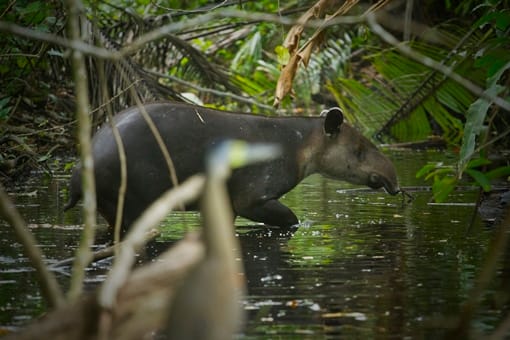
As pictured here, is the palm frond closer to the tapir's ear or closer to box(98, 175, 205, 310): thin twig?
the tapir's ear

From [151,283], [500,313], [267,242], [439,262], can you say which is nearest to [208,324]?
[151,283]

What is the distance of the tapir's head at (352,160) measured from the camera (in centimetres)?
856

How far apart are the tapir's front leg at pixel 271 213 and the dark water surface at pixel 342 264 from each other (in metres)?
0.09

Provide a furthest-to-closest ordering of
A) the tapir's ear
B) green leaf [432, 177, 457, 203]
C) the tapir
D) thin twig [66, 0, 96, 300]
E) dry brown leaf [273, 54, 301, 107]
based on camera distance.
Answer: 1. the tapir's ear
2. dry brown leaf [273, 54, 301, 107]
3. the tapir
4. green leaf [432, 177, 457, 203]
5. thin twig [66, 0, 96, 300]

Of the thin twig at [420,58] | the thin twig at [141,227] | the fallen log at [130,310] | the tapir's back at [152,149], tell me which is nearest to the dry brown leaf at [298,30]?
the tapir's back at [152,149]

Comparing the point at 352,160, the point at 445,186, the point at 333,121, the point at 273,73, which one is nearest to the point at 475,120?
the point at 445,186

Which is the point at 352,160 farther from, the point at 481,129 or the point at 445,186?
the point at 445,186

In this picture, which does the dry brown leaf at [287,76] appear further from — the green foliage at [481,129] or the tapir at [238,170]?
the green foliage at [481,129]

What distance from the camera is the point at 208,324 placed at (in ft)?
7.79

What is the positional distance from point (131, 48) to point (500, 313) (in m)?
2.25

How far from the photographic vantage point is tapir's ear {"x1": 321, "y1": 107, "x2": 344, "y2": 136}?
27.4 ft

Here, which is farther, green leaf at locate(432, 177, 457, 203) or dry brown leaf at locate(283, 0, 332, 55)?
dry brown leaf at locate(283, 0, 332, 55)

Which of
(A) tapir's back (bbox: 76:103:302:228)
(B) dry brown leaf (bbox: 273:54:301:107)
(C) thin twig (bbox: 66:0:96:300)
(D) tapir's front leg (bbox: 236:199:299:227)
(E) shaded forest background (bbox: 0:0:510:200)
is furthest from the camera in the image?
(E) shaded forest background (bbox: 0:0:510:200)

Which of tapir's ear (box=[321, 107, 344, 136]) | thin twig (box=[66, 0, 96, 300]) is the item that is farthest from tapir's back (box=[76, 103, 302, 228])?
thin twig (box=[66, 0, 96, 300])
